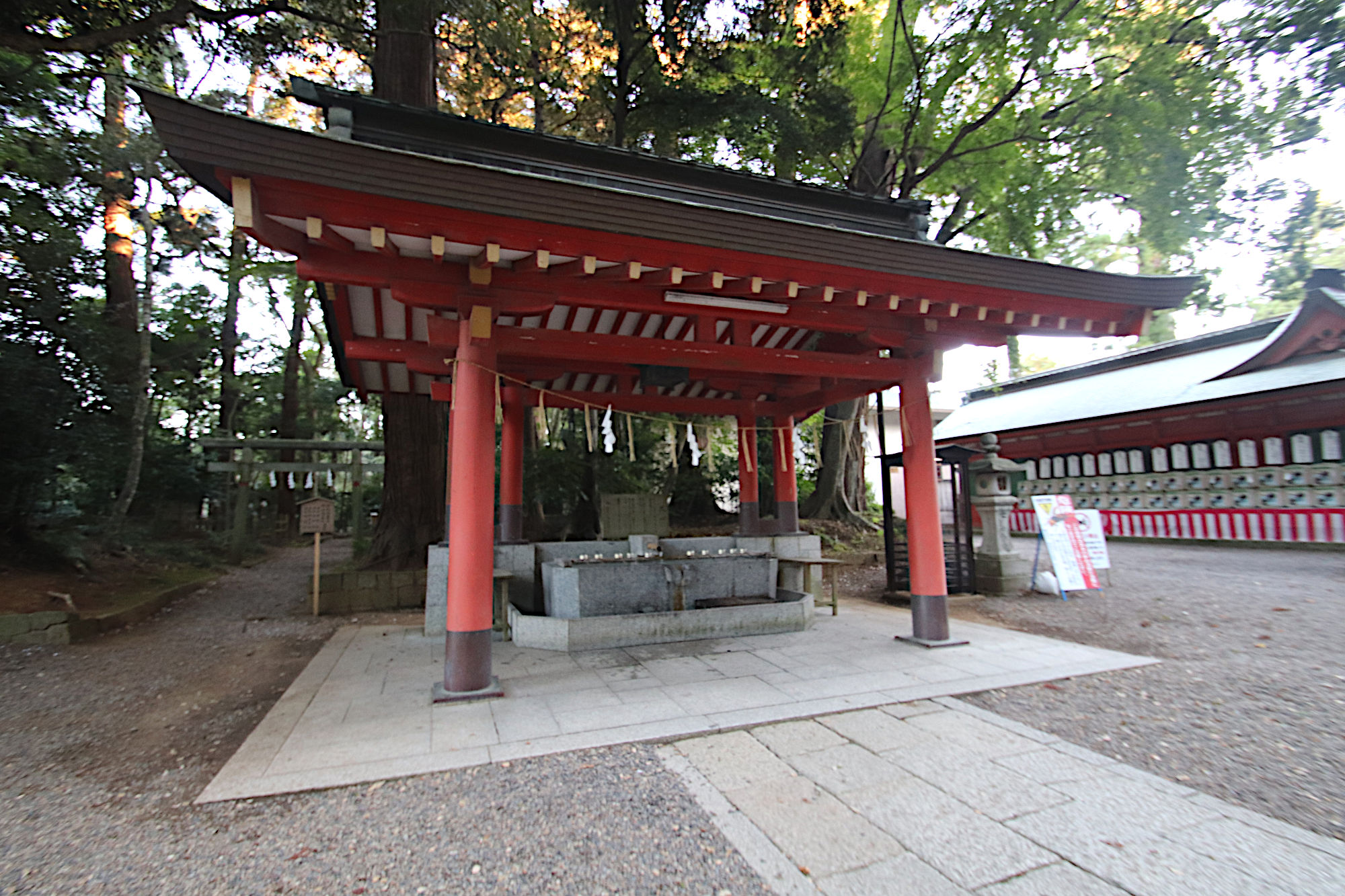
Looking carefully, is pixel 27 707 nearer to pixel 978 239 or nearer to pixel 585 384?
pixel 585 384

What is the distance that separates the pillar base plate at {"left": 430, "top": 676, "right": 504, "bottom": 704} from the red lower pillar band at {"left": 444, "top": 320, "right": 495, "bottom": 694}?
26 millimetres

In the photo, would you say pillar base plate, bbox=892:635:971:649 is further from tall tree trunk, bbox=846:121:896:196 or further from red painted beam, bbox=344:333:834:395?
tall tree trunk, bbox=846:121:896:196

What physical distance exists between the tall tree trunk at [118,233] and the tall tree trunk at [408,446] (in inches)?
180

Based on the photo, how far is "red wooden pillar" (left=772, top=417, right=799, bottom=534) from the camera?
8883 millimetres

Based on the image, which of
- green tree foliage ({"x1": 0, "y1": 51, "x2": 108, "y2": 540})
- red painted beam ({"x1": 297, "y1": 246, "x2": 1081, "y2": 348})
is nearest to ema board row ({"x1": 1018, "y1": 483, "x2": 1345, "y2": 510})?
red painted beam ({"x1": 297, "y1": 246, "x2": 1081, "y2": 348})

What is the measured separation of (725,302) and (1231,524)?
1400 centimetres

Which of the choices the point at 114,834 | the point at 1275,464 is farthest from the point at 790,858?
the point at 1275,464

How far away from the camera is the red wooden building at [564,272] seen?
3619mm

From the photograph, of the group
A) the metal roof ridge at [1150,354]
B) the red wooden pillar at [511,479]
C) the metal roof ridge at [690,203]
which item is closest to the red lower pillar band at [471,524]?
the metal roof ridge at [690,203]

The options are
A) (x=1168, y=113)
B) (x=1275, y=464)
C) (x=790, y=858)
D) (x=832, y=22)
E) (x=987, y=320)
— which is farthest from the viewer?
(x=1275, y=464)

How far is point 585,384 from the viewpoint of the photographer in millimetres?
8641

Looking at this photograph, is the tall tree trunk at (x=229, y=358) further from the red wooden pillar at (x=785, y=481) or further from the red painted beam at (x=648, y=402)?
the red wooden pillar at (x=785, y=481)

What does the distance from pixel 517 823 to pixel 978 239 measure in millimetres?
13668

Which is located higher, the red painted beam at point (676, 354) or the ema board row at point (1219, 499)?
the red painted beam at point (676, 354)
